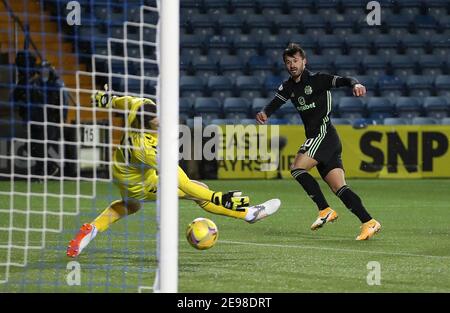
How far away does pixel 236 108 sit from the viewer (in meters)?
20.3

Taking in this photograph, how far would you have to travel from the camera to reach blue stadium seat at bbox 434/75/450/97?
21.4m

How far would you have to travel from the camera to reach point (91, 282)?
700 cm

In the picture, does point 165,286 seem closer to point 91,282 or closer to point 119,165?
point 91,282

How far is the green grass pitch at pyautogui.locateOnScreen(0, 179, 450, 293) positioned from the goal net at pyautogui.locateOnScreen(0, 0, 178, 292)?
2cm

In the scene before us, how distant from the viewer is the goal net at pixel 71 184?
7.09 m

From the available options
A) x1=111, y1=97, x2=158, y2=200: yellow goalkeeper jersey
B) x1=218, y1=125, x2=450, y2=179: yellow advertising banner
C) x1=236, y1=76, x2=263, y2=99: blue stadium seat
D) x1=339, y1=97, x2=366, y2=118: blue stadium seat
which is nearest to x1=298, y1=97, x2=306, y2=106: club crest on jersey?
x1=111, y1=97, x2=158, y2=200: yellow goalkeeper jersey

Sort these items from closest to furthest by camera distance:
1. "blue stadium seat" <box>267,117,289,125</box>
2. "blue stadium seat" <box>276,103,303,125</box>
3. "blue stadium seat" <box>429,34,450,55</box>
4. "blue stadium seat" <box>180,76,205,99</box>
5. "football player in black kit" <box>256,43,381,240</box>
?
"football player in black kit" <box>256,43,381,240</box>, "blue stadium seat" <box>267,117,289,125</box>, "blue stadium seat" <box>276,103,303,125</box>, "blue stadium seat" <box>180,76,205,99</box>, "blue stadium seat" <box>429,34,450,55</box>

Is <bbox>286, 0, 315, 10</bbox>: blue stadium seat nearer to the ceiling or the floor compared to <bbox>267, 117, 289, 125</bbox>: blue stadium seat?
nearer to the ceiling

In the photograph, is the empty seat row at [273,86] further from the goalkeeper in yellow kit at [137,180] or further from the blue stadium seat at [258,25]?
the goalkeeper in yellow kit at [137,180]

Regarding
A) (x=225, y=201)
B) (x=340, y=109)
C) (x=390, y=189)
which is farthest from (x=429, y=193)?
(x=225, y=201)

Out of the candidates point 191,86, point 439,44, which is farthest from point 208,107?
point 439,44

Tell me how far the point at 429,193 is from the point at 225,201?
7762 millimetres

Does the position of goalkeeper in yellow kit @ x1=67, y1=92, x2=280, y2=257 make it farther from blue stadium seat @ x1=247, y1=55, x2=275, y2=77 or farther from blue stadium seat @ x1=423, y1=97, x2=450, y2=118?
blue stadium seat @ x1=247, y1=55, x2=275, y2=77

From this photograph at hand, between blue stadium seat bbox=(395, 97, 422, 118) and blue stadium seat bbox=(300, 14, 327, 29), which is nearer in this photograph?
blue stadium seat bbox=(395, 97, 422, 118)
